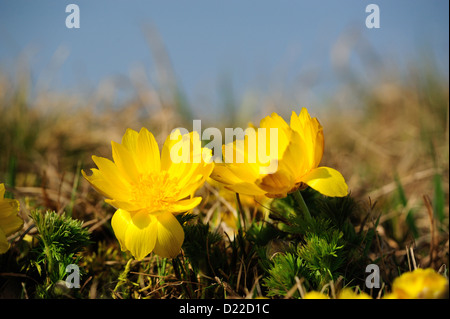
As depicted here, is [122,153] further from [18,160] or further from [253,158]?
[18,160]

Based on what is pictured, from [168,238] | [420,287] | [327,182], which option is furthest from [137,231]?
[420,287]

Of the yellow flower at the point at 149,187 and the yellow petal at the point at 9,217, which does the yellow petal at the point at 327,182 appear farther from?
the yellow petal at the point at 9,217

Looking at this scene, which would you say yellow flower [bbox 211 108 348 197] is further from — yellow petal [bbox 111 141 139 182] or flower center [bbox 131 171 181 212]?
yellow petal [bbox 111 141 139 182]

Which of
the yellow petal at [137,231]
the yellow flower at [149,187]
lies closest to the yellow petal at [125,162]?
the yellow flower at [149,187]

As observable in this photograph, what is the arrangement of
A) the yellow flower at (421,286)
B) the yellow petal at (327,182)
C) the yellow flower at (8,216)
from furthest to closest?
the yellow flower at (8,216), the yellow petal at (327,182), the yellow flower at (421,286)

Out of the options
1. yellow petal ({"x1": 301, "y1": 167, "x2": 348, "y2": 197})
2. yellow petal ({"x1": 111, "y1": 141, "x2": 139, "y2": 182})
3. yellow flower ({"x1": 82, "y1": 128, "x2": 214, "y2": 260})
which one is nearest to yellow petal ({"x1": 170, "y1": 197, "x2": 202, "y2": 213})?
yellow flower ({"x1": 82, "y1": 128, "x2": 214, "y2": 260})

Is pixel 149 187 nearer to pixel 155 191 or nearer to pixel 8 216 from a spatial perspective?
pixel 155 191
